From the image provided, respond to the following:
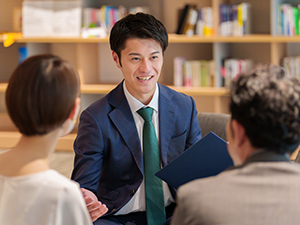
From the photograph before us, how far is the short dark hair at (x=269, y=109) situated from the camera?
2.85 feet

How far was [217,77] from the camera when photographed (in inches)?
150

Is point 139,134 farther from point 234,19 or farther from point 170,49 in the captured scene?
point 170,49

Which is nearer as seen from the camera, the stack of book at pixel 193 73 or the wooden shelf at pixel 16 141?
the stack of book at pixel 193 73

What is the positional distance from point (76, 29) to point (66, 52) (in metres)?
0.49

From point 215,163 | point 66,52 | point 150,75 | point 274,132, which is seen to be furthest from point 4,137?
point 274,132

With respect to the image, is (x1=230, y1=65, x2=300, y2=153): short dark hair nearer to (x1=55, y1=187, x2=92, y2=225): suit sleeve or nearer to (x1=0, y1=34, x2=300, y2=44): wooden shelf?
(x1=55, y1=187, x2=92, y2=225): suit sleeve

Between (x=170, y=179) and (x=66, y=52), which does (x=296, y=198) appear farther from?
(x=66, y=52)

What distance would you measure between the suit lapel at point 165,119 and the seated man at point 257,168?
2.26ft

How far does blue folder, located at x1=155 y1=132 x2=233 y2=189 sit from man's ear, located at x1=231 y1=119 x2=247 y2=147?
37 cm

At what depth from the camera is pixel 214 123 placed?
1.97 metres

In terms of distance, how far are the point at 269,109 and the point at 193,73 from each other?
121 inches

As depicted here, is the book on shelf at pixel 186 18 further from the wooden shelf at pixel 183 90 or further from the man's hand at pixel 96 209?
the man's hand at pixel 96 209

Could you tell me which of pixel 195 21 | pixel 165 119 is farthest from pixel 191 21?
pixel 165 119

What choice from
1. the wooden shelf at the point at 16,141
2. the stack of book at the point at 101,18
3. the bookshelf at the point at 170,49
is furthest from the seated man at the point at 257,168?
the wooden shelf at the point at 16,141
